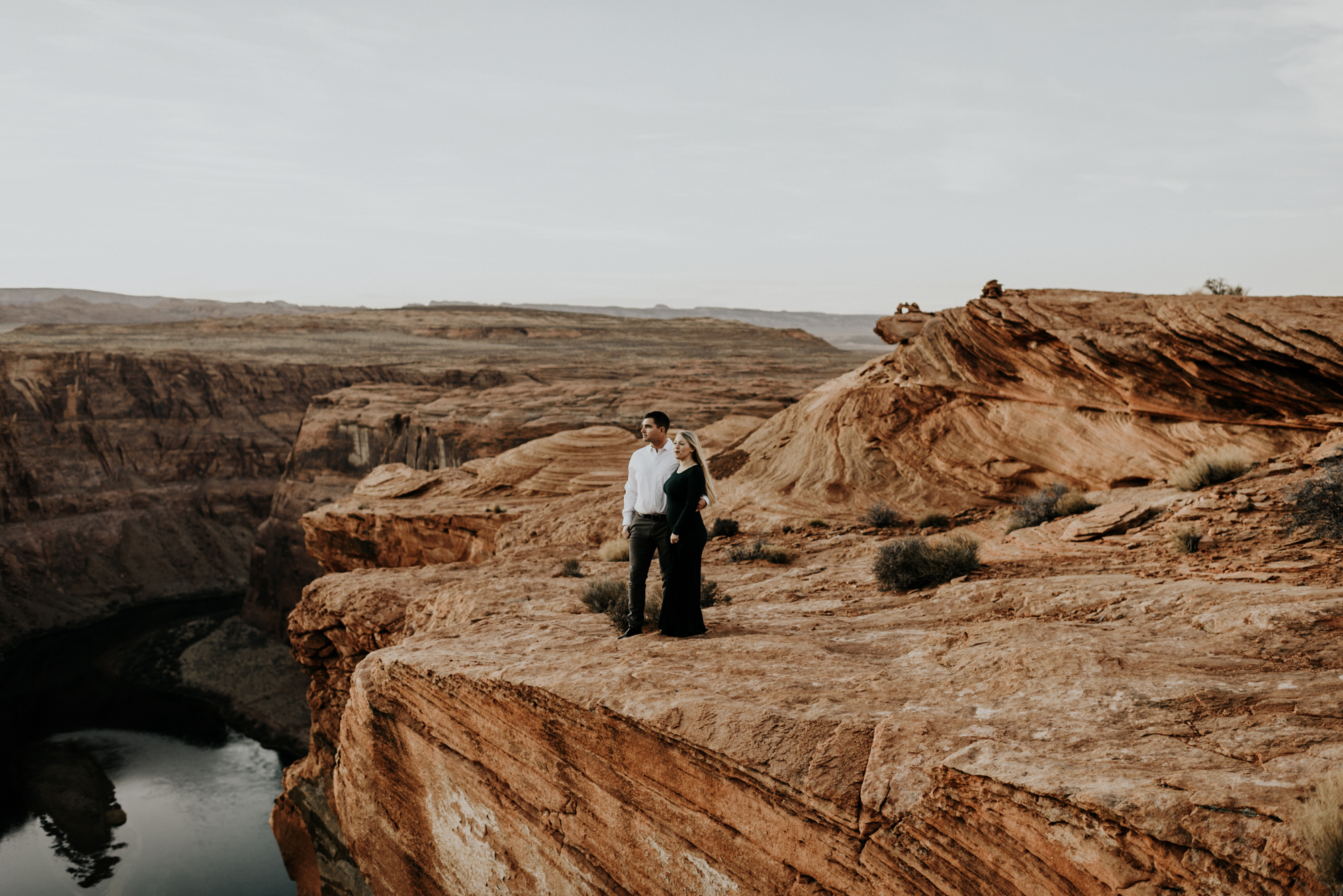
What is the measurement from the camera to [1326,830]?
2.88 meters

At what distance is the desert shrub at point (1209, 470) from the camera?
9.08m

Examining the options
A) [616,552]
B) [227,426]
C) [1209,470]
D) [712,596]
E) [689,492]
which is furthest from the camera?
[227,426]

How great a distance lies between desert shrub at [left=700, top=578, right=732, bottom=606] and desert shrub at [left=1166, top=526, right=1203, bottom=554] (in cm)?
440

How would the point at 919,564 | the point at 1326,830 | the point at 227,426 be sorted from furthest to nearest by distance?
the point at 227,426
the point at 919,564
the point at 1326,830

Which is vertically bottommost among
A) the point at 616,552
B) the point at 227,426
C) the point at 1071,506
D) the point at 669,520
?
the point at 227,426

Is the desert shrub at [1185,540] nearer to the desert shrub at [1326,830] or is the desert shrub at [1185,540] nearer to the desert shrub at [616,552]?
the desert shrub at [1326,830]

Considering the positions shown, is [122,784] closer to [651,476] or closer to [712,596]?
[712,596]

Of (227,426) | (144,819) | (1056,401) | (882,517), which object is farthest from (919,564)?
(227,426)

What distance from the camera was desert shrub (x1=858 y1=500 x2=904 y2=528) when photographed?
41.7ft

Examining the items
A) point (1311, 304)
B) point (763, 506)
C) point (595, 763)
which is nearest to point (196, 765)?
point (763, 506)

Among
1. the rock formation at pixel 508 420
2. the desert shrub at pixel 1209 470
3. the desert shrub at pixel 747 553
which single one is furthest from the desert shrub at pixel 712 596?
the rock formation at pixel 508 420

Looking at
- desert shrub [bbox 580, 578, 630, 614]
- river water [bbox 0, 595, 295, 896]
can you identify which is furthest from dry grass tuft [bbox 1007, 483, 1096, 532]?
river water [bbox 0, 595, 295, 896]

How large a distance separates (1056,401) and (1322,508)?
624 cm

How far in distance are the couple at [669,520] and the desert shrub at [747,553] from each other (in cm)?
455
